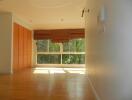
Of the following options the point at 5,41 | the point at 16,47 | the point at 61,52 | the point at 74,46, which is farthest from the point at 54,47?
the point at 5,41

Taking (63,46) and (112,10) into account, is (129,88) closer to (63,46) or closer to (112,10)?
(112,10)

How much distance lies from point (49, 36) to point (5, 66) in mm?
3814

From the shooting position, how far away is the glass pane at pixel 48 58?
10172 mm

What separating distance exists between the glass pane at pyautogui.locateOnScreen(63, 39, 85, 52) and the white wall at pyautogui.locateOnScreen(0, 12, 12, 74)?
3894 millimetres

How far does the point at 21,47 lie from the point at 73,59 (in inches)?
118

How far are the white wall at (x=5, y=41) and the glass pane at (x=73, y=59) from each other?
383 centimetres

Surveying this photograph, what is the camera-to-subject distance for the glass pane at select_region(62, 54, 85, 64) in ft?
32.9

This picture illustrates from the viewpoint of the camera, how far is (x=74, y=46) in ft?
33.2

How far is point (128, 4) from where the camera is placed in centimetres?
155

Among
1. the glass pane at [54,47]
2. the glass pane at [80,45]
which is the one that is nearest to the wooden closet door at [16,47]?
the glass pane at [54,47]

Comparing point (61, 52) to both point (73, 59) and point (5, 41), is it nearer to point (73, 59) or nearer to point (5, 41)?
point (73, 59)

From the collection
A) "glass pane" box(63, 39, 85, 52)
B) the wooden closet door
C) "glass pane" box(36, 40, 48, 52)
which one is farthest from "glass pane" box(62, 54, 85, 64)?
the wooden closet door

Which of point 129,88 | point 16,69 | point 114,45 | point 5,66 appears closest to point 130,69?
point 129,88

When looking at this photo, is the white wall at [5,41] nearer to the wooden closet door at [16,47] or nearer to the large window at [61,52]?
the wooden closet door at [16,47]
